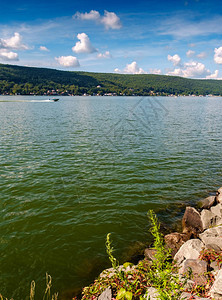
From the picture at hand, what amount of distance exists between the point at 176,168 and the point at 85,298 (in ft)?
58.9

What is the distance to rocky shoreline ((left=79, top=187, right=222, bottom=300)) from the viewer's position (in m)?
7.04

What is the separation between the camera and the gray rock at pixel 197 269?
7.83m

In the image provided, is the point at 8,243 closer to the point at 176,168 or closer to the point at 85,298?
the point at 85,298

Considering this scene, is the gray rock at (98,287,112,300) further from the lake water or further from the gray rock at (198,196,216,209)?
the gray rock at (198,196,216,209)

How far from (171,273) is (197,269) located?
3.89ft

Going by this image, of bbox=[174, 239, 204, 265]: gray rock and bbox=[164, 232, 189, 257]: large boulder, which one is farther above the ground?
bbox=[174, 239, 204, 265]: gray rock

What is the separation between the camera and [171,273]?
27.3ft

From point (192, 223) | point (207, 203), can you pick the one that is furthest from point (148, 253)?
point (207, 203)

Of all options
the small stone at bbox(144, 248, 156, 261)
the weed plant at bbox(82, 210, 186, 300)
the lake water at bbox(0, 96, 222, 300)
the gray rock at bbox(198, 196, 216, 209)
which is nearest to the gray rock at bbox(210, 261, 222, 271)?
the weed plant at bbox(82, 210, 186, 300)

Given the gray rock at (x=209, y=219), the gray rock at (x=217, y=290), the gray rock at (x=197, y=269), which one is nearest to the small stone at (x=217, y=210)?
the gray rock at (x=209, y=219)

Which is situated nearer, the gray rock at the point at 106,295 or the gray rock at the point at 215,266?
the gray rock at the point at 106,295

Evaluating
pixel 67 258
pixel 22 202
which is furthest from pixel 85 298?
pixel 22 202

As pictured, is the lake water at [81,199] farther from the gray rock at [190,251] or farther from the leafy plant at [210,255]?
the leafy plant at [210,255]

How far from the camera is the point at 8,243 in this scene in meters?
11.7
